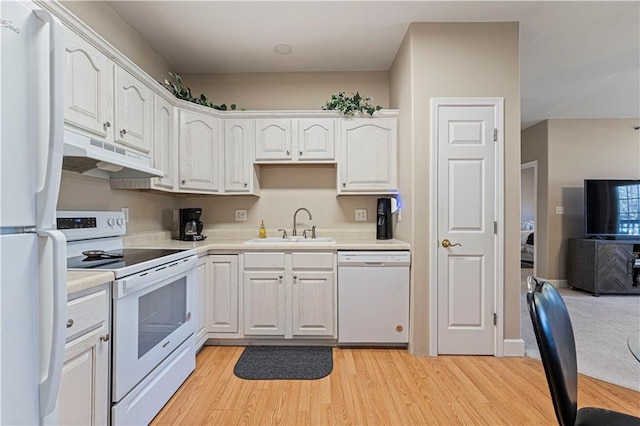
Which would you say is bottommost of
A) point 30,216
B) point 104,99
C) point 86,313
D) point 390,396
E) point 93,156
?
point 390,396

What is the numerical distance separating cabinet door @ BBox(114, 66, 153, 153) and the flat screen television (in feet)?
18.8

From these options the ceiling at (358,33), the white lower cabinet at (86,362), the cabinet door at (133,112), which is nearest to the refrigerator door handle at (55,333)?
the white lower cabinet at (86,362)

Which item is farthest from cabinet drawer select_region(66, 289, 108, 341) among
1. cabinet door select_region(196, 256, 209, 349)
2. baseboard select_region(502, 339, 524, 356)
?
baseboard select_region(502, 339, 524, 356)

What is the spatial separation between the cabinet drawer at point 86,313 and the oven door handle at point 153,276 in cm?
8

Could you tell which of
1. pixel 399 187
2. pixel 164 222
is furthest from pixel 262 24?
pixel 164 222

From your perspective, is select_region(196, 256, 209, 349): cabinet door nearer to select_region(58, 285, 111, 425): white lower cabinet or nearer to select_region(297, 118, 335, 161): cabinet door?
select_region(58, 285, 111, 425): white lower cabinet

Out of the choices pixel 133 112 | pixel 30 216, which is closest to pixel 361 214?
pixel 133 112

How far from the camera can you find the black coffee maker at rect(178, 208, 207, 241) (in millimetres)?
2768

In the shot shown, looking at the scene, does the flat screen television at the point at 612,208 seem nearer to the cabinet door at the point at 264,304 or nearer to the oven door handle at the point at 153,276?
the cabinet door at the point at 264,304

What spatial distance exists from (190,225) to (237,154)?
2.68 feet

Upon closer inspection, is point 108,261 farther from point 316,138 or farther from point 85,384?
point 316,138

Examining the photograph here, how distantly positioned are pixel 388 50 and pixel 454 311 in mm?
2423

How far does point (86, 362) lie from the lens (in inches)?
46.7

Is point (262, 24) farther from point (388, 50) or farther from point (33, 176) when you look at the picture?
point (33, 176)
